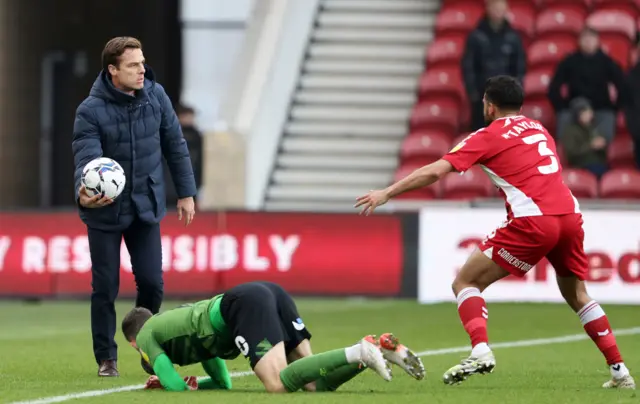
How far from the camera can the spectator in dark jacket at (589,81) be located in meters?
18.5

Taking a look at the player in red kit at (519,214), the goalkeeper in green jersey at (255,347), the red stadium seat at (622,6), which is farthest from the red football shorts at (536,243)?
the red stadium seat at (622,6)

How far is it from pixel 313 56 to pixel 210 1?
2255 mm

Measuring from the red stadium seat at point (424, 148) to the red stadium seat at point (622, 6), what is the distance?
3110mm

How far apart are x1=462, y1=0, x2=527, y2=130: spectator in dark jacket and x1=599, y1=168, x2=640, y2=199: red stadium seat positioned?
1.67 meters

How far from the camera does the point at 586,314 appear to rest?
369 inches

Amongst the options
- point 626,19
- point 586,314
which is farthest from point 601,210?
point 586,314

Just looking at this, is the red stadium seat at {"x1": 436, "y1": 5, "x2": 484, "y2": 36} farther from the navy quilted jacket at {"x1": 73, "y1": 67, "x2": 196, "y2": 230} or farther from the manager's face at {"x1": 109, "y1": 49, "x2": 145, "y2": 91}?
the manager's face at {"x1": 109, "y1": 49, "x2": 145, "y2": 91}

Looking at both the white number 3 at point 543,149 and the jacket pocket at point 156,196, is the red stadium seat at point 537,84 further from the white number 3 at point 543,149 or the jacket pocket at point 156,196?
the white number 3 at point 543,149

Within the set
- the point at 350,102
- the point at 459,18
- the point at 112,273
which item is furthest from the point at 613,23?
the point at 112,273

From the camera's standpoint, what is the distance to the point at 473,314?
913cm

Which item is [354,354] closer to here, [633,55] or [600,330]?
[600,330]

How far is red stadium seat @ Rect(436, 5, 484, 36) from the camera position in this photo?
69.2 feet

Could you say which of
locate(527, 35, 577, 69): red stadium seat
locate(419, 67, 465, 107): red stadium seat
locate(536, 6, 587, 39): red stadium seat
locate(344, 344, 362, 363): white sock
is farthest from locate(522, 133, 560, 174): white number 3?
locate(536, 6, 587, 39): red stadium seat

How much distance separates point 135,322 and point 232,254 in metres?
8.00
